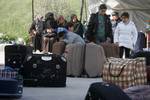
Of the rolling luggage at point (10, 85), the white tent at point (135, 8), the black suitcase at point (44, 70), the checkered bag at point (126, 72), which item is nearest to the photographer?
the rolling luggage at point (10, 85)

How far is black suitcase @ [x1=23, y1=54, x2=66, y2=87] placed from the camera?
40.8 feet

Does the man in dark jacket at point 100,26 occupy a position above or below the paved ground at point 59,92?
above

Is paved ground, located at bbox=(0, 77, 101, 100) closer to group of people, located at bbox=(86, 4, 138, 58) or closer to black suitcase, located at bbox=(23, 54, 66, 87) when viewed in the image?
black suitcase, located at bbox=(23, 54, 66, 87)

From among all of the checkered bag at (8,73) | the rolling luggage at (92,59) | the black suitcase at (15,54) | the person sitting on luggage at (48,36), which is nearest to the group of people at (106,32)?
the rolling luggage at (92,59)

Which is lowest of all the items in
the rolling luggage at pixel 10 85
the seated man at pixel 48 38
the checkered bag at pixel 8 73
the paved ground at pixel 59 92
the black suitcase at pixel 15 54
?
the paved ground at pixel 59 92

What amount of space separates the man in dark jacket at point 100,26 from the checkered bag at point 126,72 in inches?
215

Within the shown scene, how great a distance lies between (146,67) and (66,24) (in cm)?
1120

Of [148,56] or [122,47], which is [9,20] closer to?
[122,47]

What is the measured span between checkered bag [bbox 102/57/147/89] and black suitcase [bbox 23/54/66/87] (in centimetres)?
190

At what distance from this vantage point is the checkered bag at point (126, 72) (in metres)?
10.6

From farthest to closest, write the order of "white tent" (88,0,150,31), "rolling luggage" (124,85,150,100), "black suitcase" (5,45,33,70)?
"white tent" (88,0,150,31), "black suitcase" (5,45,33,70), "rolling luggage" (124,85,150,100)

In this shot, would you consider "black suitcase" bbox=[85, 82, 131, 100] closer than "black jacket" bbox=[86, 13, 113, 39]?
Yes

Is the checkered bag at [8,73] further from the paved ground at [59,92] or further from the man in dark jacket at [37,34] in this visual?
the man in dark jacket at [37,34]

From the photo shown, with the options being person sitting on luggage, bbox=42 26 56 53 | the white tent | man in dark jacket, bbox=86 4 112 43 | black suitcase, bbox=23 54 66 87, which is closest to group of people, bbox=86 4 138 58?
man in dark jacket, bbox=86 4 112 43
